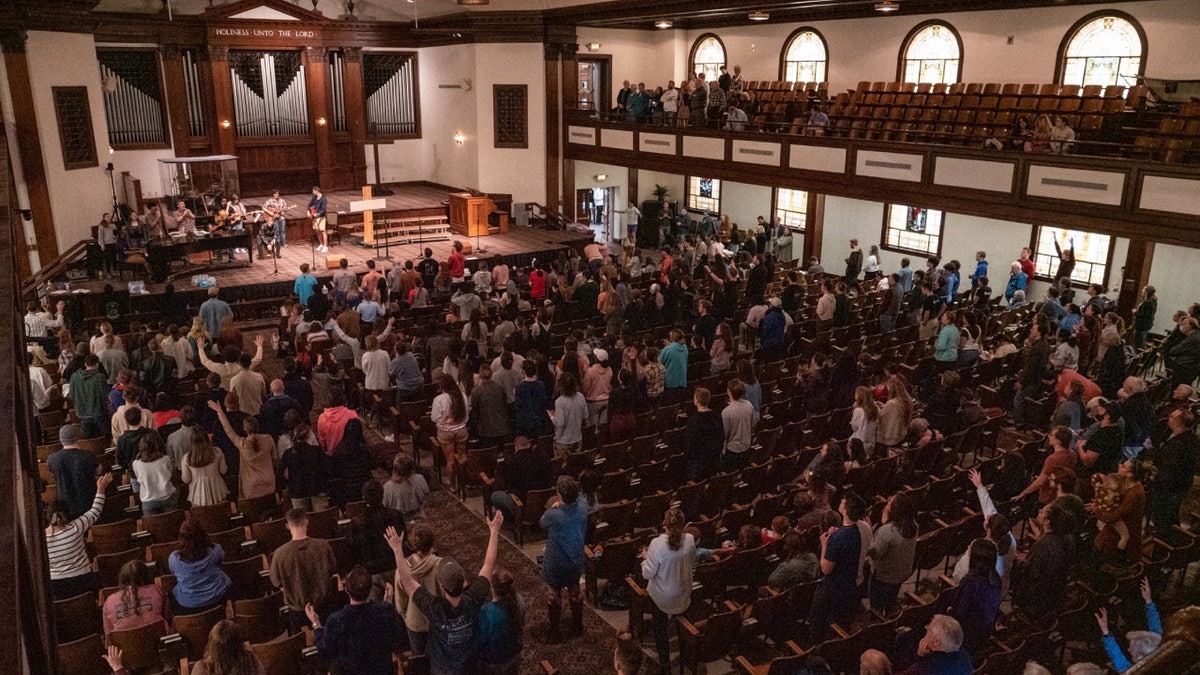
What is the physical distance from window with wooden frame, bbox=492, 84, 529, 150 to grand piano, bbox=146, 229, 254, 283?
756 centimetres

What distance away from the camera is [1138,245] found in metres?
14.5

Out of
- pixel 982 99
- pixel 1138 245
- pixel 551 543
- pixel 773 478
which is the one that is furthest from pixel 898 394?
pixel 982 99

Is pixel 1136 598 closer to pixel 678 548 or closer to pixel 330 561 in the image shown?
pixel 678 548

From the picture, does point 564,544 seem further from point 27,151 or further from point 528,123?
point 528,123

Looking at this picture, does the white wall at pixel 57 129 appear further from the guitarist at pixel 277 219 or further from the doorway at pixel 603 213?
the doorway at pixel 603 213

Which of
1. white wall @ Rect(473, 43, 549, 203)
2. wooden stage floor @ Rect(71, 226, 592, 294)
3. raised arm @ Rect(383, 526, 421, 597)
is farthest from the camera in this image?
white wall @ Rect(473, 43, 549, 203)

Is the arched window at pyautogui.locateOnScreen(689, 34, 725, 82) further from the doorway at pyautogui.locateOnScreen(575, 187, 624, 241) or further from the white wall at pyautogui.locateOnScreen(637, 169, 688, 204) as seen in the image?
the doorway at pyautogui.locateOnScreen(575, 187, 624, 241)

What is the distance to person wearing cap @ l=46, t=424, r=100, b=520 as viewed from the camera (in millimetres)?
6477

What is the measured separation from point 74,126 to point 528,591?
15685mm

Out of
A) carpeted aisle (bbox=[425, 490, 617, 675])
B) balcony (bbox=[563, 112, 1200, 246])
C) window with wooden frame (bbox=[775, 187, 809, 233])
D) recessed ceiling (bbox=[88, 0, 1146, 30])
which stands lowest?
carpeted aisle (bbox=[425, 490, 617, 675])

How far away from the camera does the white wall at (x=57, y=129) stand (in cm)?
1628

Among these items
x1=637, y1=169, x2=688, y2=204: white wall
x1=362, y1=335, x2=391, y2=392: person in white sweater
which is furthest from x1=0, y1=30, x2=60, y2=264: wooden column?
x1=637, y1=169, x2=688, y2=204: white wall

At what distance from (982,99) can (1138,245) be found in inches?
165

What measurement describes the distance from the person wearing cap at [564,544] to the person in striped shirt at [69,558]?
128 inches
